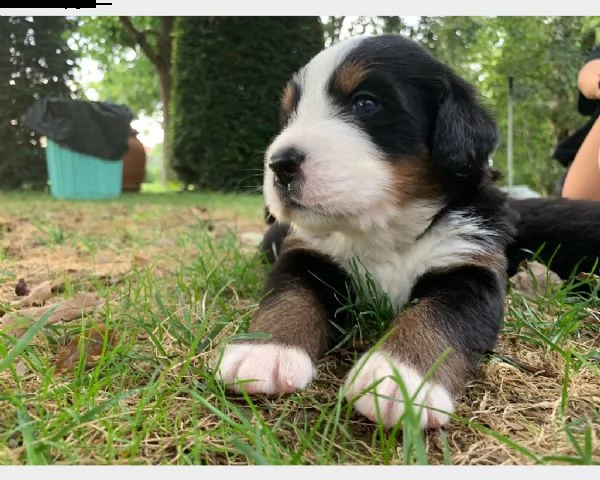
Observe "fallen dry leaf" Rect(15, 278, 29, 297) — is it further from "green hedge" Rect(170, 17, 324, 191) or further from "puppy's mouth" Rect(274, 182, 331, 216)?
"green hedge" Rect(170, 17, 324, 191)

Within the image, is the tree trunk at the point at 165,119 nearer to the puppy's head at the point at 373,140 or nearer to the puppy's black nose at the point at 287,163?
the puppy's head at the point at 373,140

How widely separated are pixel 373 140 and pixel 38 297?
4.95ft

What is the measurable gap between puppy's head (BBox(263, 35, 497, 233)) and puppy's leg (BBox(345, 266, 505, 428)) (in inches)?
13.7

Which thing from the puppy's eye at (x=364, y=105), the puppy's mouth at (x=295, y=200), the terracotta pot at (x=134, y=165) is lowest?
the terracotta pot at (x=134, y=165)

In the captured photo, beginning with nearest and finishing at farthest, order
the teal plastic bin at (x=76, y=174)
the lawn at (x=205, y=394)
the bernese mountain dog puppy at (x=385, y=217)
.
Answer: the lawn at (x=205, y=394), the bernese mountain dog puppy at (x=385, y=217), the teal plastic bin at (x=76, y=174)

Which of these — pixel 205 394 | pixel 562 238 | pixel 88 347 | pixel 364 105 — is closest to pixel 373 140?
pixel 364 105

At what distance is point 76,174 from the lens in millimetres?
5715

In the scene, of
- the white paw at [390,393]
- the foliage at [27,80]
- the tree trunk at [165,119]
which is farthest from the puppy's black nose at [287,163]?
the tree trunk at [165,119]

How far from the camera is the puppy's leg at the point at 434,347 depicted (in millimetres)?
1510

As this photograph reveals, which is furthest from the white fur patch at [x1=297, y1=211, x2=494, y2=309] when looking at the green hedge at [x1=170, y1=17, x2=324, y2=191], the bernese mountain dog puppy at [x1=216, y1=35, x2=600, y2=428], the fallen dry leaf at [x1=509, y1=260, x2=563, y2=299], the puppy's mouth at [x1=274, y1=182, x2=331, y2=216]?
the green hedge at [x1=170, y1=17, x2=324, y2=191]

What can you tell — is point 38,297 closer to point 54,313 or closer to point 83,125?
point 54,313
